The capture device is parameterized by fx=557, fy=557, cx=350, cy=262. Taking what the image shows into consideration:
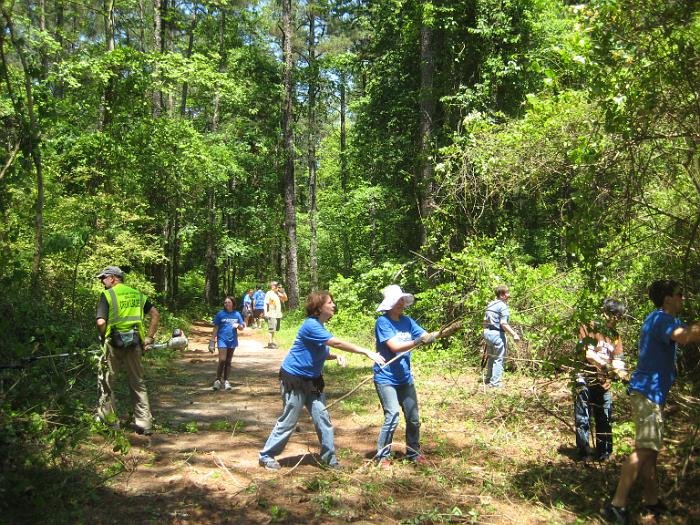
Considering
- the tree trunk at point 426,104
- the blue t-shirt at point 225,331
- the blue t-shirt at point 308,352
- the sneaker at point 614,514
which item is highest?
the tree trunk at point 426,104

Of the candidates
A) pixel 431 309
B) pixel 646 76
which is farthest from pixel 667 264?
pixel 431 309

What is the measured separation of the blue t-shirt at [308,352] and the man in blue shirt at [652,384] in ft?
9.26

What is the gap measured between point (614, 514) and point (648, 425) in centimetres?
79

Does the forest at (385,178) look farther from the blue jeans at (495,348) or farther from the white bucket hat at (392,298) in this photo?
the white bucket hat at (392,298)

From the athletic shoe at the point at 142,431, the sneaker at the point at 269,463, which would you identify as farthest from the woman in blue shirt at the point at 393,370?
the athletic shoe at the point at 142,431

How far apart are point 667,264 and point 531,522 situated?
3854mm

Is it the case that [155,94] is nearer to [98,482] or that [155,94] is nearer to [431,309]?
[431,309]

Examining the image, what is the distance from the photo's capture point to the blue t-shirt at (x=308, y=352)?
223 inches

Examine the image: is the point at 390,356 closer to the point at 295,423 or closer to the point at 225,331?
the point at 295,423

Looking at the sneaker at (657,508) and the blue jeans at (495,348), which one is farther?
the blue jeans at (495,348)

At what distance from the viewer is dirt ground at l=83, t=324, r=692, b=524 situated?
15.8ft

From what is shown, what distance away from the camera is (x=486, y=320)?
940cm

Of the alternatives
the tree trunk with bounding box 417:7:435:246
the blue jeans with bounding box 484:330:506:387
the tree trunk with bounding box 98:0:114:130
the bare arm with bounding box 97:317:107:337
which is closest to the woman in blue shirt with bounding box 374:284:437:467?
the bare arm with bounding box 97:317:107:337

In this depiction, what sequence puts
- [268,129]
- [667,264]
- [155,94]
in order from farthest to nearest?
[268,129], [155,94], [667,264]
